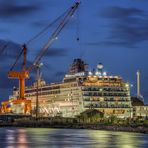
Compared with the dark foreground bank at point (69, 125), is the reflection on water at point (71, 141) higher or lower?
lower

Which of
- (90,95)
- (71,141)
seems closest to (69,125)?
(90,95)

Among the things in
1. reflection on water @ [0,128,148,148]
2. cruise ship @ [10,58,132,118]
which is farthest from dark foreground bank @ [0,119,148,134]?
reflection on water @ [0,128,148,148]

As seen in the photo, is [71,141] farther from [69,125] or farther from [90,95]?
[90,95]

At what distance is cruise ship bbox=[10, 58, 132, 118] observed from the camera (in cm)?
17412

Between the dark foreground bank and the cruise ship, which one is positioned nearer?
the dark foreground bank

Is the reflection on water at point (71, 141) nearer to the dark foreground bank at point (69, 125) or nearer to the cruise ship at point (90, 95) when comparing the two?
the dark foreground bank at point (69, 125)

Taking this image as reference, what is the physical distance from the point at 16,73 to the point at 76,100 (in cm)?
2285

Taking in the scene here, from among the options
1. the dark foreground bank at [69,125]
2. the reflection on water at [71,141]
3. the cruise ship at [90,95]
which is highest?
the cruise ship at [90,95]

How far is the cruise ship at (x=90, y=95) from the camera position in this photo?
174125mm

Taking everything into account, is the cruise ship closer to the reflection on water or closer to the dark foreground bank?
the dark foreground bank

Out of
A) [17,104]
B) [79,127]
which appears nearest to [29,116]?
[17,104]

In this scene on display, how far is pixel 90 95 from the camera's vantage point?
574 feet

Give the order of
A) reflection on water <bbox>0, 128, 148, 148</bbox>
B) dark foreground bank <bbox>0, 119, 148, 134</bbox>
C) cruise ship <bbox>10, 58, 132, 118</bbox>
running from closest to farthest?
reflection on water <bbox>0, 128, 148, 148</bbox>
dark foreground bank <bbox>0, 119, 148, 134</bbox>
cruise ship <bbox>10, 58, 132, 118</bbox>

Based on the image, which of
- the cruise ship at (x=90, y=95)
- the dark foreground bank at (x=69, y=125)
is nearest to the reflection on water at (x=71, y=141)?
the dark foreground bank at (x=69, y=125)
